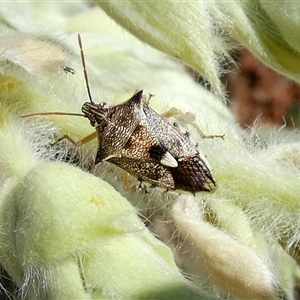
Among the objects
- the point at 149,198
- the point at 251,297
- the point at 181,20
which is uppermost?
the point at 181,20

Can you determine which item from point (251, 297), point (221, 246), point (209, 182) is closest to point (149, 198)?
point (209, 182)

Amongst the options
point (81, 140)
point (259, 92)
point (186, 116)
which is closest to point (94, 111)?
point (81, 140)

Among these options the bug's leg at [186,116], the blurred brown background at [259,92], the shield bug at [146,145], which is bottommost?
the blurred brown background at [259,92]

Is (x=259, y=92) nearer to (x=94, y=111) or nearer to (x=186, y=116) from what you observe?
(x=186, y=116)

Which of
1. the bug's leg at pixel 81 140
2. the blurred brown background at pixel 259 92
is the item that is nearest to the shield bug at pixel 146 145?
the bug's leg at pixel 81 140

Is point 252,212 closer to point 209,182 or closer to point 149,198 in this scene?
point 209,182

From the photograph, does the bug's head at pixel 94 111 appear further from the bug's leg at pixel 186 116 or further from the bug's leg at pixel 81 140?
the bug's leg at pixel 186 116

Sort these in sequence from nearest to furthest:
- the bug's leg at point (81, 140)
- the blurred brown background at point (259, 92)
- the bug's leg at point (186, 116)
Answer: the bug's leg at point (81, 140) → the bug's leg at point (186, 116) → the blurred brown background at point (259, 92)
